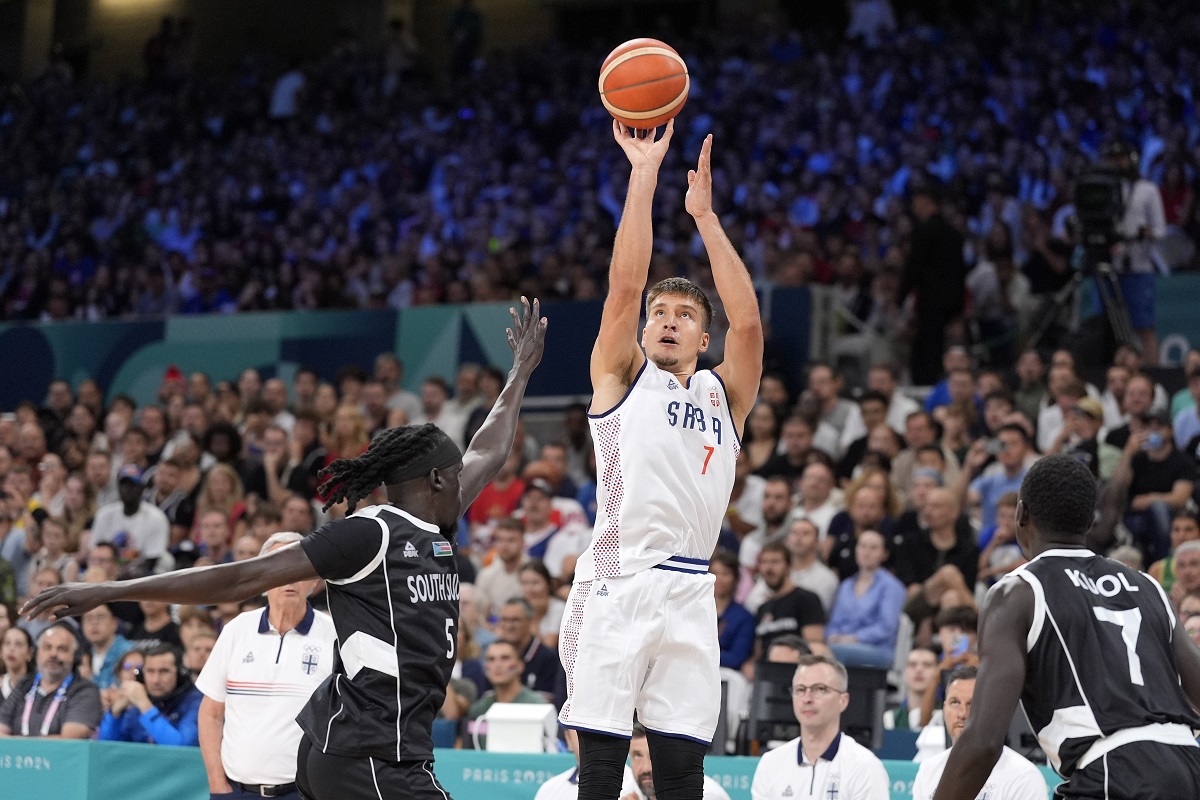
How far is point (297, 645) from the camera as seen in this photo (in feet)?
30.1

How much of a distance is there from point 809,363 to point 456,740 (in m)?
6.18

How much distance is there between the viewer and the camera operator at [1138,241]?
1538 centimetres

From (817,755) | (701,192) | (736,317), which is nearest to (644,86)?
(701,192)

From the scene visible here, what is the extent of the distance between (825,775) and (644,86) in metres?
3.80

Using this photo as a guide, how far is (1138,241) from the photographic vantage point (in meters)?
15.6

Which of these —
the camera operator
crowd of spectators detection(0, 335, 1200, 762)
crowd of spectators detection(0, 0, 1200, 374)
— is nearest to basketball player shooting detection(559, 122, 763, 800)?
crowd of spectators detection(0, 335, 1200, 762)

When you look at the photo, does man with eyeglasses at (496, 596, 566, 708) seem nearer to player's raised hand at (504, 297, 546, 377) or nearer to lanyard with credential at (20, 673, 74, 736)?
lanyard with credential at (20, 673, 74, 736)

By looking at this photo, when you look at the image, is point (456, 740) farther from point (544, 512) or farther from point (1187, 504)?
point (1187, 504)

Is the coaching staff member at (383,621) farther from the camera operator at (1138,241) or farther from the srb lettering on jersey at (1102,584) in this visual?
the camera operator at (1138,241)

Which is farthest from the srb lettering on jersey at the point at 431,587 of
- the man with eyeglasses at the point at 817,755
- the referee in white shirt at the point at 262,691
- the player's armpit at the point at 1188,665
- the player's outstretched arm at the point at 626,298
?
the man with eyeglasses at the point at 817,755

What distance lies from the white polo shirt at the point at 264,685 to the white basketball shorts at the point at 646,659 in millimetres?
2844

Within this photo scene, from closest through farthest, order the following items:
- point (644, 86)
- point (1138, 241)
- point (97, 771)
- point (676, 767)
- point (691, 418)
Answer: point (676, 767), point (691, 418), point (644, 86), point (97, 771), point (1138, 241)

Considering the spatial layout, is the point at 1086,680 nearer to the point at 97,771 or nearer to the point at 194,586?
the point at 194,586

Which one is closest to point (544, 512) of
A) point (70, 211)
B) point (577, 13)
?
point (70, 211)
